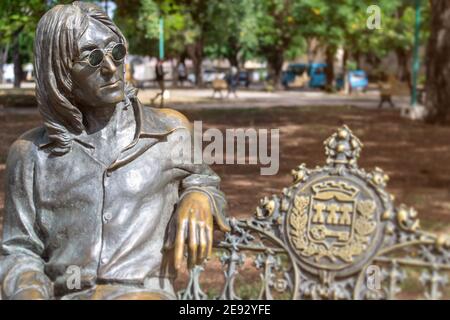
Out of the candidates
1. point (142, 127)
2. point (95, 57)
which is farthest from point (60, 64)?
point (142, 127)

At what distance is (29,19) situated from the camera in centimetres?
1193

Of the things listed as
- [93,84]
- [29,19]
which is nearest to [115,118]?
[93,84]

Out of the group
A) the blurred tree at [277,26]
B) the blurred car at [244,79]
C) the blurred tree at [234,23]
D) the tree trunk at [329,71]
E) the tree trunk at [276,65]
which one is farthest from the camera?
the blurred car at [244,79]

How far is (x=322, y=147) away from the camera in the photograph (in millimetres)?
12047

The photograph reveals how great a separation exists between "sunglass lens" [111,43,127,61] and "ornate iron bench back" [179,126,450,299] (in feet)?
2.62

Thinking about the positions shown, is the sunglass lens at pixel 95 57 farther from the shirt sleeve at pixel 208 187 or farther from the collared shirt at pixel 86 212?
the shirt sleeve at pixel 208 187

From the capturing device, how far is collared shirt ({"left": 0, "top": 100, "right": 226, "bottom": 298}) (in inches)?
110

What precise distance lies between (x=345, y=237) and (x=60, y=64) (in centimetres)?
124

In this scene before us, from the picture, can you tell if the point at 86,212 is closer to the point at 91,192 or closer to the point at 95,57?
the point at 91,192

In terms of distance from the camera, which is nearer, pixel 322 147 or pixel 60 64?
pixel 60 64

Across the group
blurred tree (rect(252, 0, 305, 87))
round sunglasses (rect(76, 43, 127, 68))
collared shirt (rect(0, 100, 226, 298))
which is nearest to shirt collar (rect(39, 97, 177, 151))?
collared shirt (rect(0, 100, 226, 298))

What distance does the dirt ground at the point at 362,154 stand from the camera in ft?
29.0

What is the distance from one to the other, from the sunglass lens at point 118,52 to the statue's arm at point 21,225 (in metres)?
0.49

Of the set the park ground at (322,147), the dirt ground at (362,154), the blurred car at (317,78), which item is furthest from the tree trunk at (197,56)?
the dirt ground at (362,154)
